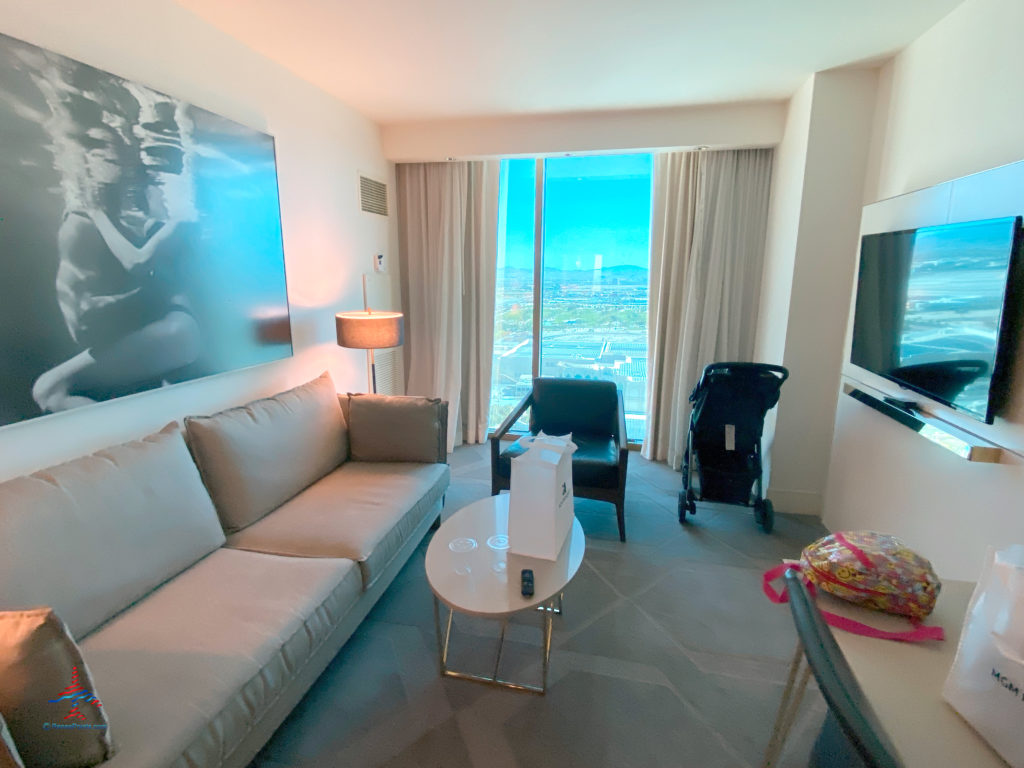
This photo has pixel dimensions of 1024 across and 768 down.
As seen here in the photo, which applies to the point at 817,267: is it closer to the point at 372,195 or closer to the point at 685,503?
the point at 685,503

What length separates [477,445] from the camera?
421 centimetres

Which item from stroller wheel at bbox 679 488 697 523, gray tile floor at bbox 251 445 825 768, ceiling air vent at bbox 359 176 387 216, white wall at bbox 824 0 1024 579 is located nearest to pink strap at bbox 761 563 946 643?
gray tile floor at bbox 251 445 825 768

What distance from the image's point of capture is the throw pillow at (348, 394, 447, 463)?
8.83 feet

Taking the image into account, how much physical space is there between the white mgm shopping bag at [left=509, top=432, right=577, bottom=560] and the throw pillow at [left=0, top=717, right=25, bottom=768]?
1.29 meters

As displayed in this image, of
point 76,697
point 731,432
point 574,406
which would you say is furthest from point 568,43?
point 76,697

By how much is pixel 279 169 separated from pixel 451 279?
5.04ft

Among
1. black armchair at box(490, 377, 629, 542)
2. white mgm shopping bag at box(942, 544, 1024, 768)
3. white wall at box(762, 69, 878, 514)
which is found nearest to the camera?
white mgm shopping bag at box(942, 544, 1024, 768)

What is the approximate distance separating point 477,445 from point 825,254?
113 inches

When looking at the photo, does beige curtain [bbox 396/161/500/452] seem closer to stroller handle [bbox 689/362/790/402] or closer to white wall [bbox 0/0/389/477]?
white wall [bbox 0/0/389/477]

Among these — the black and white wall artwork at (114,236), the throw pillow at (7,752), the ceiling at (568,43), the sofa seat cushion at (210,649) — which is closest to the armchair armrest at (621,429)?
the sofa seat cushion at (210,649)

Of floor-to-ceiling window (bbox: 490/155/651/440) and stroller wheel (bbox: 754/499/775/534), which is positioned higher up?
floor-to-ceiling window (bbox: 490/155/651/440)

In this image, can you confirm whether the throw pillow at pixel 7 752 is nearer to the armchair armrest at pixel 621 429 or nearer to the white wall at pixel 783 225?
the armchair armrest at pixel 621 429

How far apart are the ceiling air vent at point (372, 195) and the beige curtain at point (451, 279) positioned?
0.78 ft

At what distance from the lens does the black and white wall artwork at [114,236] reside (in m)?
1.50
